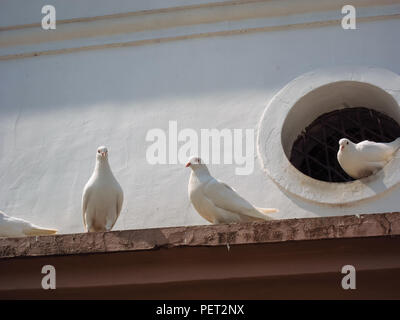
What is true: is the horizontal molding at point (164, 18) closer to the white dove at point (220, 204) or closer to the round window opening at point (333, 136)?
the round window opening at point (333, 136)

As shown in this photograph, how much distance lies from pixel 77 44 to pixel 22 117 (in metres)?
0.85

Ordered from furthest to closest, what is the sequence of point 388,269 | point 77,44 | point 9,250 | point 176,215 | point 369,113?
point 77,44 < point 369,113 < point 176,215 < point 9,250 < point 388,269

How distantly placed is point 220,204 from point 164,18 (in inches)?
98.7

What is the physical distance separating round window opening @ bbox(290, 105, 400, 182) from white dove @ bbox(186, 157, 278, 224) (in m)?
1.44

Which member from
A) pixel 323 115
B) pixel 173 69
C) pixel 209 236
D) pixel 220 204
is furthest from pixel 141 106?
pixel 209 236

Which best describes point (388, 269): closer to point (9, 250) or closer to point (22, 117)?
point (9, 250)

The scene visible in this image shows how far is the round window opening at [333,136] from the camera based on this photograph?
8109 millimetres

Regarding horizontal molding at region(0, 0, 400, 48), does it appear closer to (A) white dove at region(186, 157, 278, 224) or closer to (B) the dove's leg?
(A) white dove at region(186, 157, 278, 224)

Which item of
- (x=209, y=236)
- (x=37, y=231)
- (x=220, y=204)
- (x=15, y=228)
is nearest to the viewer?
(x=209, y=236)

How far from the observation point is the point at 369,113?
826 centimetres

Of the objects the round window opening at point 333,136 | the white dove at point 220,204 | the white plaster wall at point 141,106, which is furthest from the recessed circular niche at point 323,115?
the white dove at point 220,204

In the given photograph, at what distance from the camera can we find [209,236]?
6.18 meters

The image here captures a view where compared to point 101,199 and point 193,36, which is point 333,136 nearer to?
point 193,36
